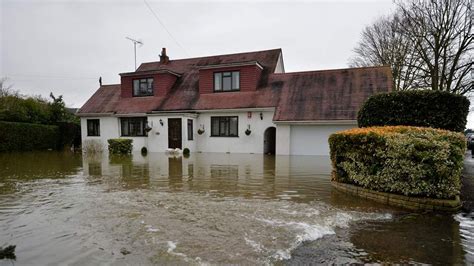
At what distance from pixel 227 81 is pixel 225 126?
3.15m

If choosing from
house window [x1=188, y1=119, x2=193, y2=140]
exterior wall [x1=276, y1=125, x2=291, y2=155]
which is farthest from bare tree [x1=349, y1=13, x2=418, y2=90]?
house window [x1=188, y1=119, x2=193, y2=140]

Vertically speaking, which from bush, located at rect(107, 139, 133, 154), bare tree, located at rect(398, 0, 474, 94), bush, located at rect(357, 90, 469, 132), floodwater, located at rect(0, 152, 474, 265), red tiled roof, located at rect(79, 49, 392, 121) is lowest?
floodwater, located at rect(0, 152, 474, 265)

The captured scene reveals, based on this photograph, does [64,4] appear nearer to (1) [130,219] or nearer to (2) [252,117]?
(2) [252,117]

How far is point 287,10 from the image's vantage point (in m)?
14.2

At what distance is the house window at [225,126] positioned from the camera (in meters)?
17.4

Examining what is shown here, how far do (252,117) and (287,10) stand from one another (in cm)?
605

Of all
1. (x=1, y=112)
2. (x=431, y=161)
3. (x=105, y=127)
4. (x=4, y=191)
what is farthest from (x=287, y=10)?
(x=1, y=112)

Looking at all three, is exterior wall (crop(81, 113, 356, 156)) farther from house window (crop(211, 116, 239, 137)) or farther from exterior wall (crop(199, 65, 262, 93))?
exterior wall (crop(199, 65, 262, 93))

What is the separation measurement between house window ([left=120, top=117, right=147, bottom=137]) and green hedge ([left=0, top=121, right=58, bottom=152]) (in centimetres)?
658

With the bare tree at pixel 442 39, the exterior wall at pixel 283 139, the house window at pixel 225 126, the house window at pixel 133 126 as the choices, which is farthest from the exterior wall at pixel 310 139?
the house window at pixel 133 126

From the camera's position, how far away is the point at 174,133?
58.4ft

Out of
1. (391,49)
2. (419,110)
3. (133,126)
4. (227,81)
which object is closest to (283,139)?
(227,81)

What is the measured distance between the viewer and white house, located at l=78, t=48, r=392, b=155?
15734 millimetres

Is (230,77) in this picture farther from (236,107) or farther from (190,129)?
(190,129)
